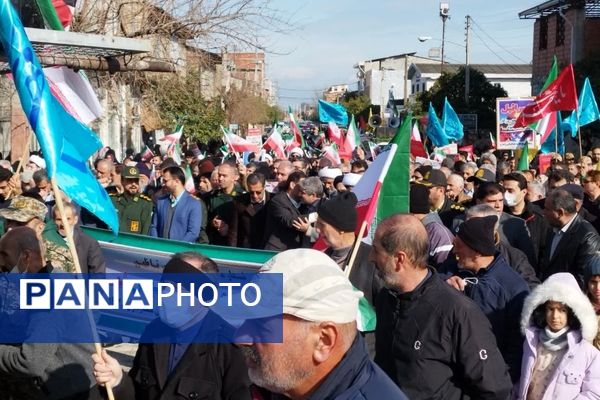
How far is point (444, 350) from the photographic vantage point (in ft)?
12.5

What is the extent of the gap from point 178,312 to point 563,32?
48587mm

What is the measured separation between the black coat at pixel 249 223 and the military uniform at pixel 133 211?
0.97 meters

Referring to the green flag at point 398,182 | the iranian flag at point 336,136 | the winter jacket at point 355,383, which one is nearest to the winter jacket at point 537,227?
the green flag at point 398,182

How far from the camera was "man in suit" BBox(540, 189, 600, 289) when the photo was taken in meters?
6.88

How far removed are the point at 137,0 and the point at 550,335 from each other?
36.7ft

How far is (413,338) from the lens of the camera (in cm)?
386

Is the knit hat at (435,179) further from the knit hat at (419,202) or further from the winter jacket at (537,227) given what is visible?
the knit hat at (419,202)

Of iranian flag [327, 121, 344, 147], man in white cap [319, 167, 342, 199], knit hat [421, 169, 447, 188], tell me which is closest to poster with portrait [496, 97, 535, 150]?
iranian flag [327, 121, 344, 147]

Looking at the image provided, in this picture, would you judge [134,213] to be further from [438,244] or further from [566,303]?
[566,303]

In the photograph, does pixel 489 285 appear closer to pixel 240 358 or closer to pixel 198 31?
pixel 240 358

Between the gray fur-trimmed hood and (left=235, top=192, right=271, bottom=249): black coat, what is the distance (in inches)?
185

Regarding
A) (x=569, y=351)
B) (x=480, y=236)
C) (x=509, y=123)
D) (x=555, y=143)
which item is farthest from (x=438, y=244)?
(x=509, y=123)

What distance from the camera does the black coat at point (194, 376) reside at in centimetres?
370

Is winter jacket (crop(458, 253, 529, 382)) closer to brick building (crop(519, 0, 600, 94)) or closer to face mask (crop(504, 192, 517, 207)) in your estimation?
face mask (crop(504, 192, 517, 207))
